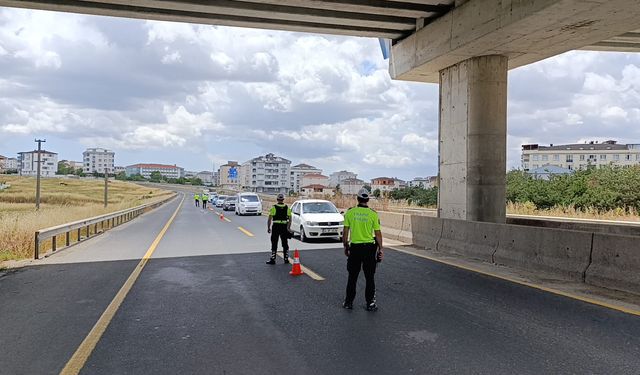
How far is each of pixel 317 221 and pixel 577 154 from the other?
132456 millimetres

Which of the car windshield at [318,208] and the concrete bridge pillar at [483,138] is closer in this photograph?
the concrete bridge pillar at [483,138]

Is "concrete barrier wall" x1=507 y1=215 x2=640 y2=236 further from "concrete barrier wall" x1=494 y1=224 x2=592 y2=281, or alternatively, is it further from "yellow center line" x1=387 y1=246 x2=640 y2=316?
"yellow center line" x1=387 y1=246 x2=640 y2=316

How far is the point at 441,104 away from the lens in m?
15.4

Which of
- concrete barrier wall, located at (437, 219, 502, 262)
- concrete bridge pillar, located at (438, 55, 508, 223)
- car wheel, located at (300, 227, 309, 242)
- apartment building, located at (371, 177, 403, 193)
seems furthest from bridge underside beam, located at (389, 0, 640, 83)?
apartment building, located at (371, 177, 403, 193)

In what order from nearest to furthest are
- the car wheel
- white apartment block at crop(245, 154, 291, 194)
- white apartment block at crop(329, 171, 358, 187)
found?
the car wheel, white apartment block at crop(329, 171, 358, 187), white apartment block at crop(245, 154, 291, 194)

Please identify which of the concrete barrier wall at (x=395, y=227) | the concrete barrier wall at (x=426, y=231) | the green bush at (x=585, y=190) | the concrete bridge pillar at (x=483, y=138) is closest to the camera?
the concrete bridge pillar at (x=483, y=138)

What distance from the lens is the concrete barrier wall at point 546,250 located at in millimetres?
9109

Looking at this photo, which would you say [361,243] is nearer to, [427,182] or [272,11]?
[272,11]

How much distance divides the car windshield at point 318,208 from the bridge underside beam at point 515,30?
559 centimetres

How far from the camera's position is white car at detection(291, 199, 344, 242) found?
17.0 meters

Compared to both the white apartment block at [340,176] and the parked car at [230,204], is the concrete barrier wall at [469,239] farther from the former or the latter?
the white apartment block at [340,176]

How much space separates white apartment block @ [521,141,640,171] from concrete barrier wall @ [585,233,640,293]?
129 metres

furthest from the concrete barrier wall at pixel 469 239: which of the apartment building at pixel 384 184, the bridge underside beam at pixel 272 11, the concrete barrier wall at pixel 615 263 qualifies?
the apartment building at pixel 384 184

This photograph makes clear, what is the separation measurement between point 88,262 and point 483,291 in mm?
9057
